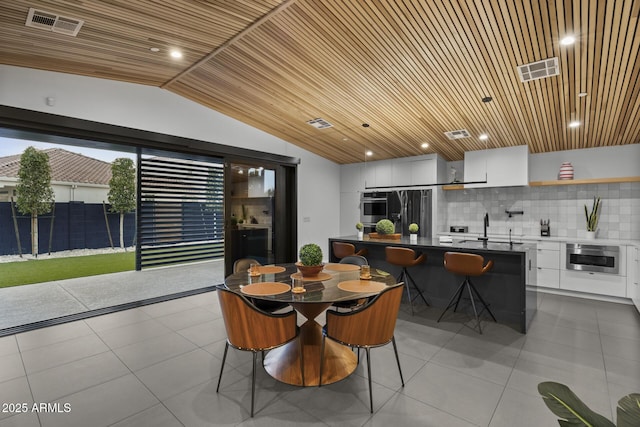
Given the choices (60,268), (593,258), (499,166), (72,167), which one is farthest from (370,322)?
(72,167)

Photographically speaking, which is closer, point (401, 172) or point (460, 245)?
point (460, 245)

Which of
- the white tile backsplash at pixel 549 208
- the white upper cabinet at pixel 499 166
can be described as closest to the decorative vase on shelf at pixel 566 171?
the white tile backsplash at pixel 549 208

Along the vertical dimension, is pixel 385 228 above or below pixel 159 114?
below

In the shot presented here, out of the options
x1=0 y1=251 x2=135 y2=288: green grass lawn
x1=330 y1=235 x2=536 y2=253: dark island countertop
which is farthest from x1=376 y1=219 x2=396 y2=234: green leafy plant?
x1=0 y1=251 x2=135 y2=288: green grass lawn

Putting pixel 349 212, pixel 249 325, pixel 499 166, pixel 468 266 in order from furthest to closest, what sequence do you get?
1. pixel 349 212
2. pixel 499 166
3. pixel 468 266
4. pixel 249 325

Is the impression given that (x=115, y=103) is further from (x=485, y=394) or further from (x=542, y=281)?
(x=542, y=281)

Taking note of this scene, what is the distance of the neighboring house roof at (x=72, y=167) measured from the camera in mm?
6613

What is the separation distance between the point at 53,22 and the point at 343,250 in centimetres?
386

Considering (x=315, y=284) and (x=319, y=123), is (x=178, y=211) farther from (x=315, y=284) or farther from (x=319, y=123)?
(x=315, y=284)

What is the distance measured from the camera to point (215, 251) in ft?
25.4

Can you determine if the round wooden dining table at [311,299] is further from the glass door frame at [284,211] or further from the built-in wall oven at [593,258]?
the built-in wall oven at [593,258]

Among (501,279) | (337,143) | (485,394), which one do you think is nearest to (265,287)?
(485,394)

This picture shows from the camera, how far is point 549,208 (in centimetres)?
543

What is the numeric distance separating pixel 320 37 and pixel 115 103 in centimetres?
286
